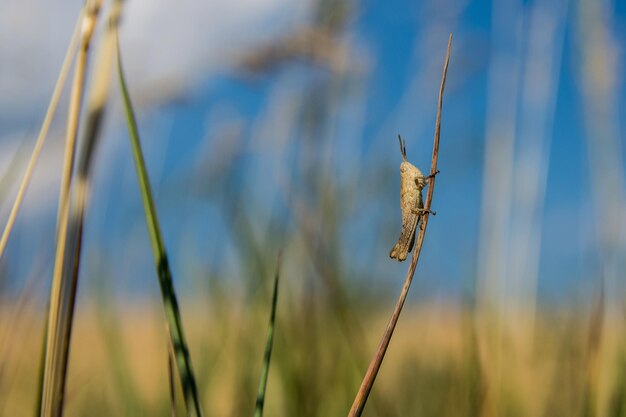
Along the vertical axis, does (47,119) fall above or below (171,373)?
above

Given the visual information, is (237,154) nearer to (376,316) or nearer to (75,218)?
(376,316)

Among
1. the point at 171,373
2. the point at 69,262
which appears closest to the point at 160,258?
the point at 69,262

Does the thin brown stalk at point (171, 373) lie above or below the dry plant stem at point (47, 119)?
below

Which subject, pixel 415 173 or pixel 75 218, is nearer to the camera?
pixel 75 218

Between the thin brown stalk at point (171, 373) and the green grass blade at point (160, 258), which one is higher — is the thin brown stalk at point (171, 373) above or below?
below

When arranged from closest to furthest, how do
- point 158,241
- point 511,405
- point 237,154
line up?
point 158,241, point 511,405, point 237,154

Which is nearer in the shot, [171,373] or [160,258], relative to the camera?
[160,258]

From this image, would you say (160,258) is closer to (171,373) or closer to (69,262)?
(69,262)

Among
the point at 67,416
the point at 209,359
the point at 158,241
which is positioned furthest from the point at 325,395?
the point at 158,241

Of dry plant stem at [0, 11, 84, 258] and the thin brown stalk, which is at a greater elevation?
dry plant stem at [0, 11, 84, 258]

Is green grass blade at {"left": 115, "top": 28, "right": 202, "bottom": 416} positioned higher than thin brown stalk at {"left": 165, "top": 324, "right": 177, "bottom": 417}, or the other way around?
green grass blade at {"left": 115, "top": 28, "right": 202, "bottom": 416}

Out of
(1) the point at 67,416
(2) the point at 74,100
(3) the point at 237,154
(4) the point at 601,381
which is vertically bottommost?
(1) the point at 67,416
